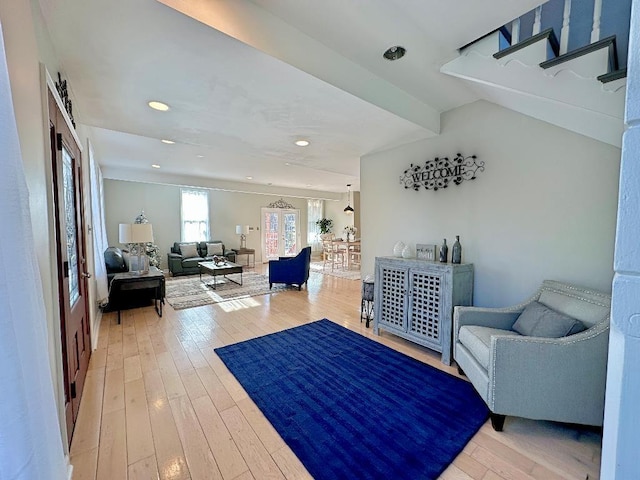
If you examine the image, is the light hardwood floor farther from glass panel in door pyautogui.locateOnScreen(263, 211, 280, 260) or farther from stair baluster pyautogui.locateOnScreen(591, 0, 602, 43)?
glass panel in door pyautogui.locateOnScreen(263, 211, 280, 260)

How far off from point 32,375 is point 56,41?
1.98 m

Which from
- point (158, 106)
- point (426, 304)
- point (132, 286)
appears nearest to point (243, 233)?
point (132, 286)

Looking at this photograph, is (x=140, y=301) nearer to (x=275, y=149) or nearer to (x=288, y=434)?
(x=275, y=149)

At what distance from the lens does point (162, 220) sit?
8.02 metres

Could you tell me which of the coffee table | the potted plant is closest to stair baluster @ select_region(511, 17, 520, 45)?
the coffee table

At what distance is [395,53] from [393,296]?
2336 millimetres

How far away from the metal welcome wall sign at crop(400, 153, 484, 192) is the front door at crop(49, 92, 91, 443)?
3206mm

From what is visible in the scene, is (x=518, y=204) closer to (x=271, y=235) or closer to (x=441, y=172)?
(x=441, y=172)

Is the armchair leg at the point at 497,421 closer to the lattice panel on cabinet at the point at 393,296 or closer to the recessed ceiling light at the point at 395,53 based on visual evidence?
the lattice panel on cabinet at the point at 393,296

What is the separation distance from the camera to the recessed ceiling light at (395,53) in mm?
1996

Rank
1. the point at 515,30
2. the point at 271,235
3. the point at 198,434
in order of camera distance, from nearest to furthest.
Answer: the point at 198,434 < the point at 515,30 < the point at 271,235

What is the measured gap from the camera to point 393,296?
3.18 metres

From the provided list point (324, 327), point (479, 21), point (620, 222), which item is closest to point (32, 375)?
point (620, 222)

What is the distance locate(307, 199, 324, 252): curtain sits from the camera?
11.5 metres
